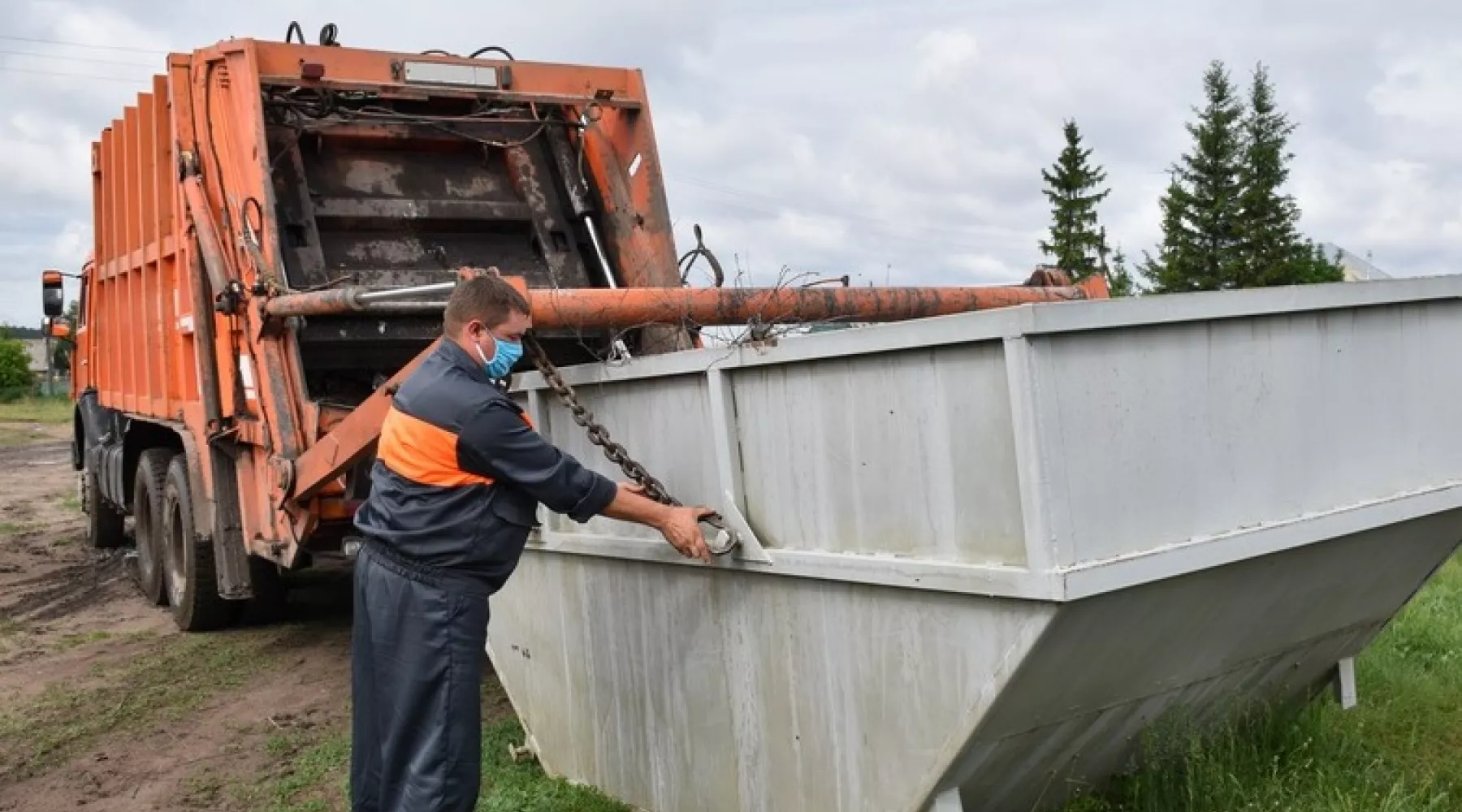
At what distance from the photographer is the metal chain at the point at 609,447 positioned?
3.58 metres

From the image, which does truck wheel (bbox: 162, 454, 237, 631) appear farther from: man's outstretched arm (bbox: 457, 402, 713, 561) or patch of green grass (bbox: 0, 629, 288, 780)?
man's outstretched arm (bbox: 457, 402, 713, 561)

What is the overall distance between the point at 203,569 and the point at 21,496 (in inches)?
414

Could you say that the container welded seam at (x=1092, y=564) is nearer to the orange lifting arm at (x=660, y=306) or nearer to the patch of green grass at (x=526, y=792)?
the orange lifting arm at (x=660, y=306)

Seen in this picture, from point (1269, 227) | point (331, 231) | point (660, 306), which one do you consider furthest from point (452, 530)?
point (1269, 227)

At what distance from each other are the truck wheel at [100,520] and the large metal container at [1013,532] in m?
7.88

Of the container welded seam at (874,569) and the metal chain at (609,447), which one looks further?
the metal chain at (609,447)

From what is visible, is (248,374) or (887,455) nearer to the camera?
(887,455)

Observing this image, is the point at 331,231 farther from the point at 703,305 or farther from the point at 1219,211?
the point at 1219,211

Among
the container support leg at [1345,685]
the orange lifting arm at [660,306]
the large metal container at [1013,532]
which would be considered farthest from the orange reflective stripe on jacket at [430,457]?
the container support leg at [1345,685]

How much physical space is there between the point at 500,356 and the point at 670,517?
2.05ft

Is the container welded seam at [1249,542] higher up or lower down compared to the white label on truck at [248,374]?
lower down

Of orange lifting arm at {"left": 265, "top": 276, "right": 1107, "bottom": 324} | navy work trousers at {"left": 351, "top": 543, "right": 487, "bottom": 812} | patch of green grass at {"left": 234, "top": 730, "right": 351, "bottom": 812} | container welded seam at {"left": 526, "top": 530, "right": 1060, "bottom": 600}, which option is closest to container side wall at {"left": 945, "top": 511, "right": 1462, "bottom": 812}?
container welded seam at {"left": 526, "top": 530, "right": 1060, "bottom": 600}

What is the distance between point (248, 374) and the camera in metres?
5.91

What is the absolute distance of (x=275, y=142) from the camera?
6.02 metres
